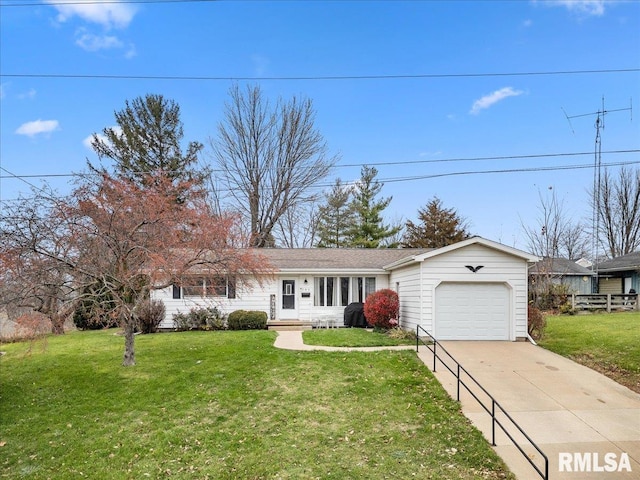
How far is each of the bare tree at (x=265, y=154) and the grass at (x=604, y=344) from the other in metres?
17.9

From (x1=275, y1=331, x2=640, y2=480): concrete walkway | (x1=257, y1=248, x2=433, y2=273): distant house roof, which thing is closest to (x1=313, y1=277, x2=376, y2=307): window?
(x1=257, y1=248, x2=433, y2=273): distant house roof

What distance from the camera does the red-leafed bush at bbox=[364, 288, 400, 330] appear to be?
1491 centimetres

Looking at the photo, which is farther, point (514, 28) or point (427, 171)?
point (427, 171)

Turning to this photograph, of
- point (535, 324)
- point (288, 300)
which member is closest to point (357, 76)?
point (288, 300)

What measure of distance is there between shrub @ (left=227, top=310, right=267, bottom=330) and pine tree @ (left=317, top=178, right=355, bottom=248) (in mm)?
18010

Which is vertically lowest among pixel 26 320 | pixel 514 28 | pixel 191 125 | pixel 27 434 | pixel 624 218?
pixel 27 434

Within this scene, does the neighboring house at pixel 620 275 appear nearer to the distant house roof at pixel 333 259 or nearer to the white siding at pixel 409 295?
the distant house roof at pixel 333 259

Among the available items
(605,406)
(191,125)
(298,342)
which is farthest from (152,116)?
(605,406)

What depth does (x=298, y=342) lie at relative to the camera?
13367 mm

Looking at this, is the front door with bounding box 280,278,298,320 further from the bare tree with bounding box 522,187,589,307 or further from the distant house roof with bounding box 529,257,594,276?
the distant house roof with bounding box 529,257,594,276

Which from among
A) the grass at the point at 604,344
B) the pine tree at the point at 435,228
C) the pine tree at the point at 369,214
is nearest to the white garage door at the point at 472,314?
the grass at the point at 604,344

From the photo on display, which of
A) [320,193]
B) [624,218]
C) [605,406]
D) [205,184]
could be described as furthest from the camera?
[624,218]

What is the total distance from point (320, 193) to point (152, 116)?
42.6ft

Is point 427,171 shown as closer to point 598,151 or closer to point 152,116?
point 598,151
